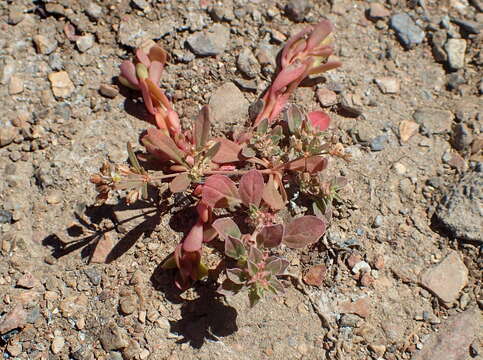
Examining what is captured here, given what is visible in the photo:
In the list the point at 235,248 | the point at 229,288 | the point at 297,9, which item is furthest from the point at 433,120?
the point at 229,288

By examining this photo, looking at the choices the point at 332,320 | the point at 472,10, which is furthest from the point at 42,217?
the point at 472,10

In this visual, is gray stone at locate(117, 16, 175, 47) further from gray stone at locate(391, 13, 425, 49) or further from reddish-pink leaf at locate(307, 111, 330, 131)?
gray stone at locate(391, 13, 425, 49)

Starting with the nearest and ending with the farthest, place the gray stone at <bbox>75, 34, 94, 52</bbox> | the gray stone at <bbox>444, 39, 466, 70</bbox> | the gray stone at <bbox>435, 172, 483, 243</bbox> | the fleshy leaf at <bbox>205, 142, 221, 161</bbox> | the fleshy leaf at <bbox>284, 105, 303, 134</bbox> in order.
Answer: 1. the fleshy leaf at <bbox>205, 142, 221, 161</bbox>
2. the gray stone at <bbox>435, 172, 483, 243</bbox>
3. the fleshy leaf at <bbox>284, 105, 303, 134</bbox>
4. the gray stone at <bbox>75, 34, 94, 52</bbox>
5. the gray stone at <bbox>444, 39, 466, 70</bbox>

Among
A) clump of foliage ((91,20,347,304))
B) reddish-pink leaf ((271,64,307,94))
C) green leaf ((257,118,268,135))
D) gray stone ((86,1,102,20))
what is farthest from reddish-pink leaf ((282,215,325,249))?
gray stone ((86,1,102,20))

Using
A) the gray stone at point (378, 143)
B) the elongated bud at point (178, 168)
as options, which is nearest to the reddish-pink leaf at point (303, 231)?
the elongated bud at point (178, 168)

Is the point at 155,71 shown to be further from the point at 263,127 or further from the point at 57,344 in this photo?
the point at 57,344

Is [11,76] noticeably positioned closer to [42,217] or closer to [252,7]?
[42,217]
